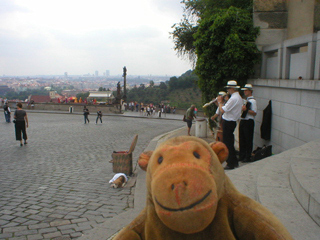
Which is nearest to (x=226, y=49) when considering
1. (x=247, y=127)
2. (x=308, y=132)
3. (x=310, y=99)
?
(x=247, y=127)

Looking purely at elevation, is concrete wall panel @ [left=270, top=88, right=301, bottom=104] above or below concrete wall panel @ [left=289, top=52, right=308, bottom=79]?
below

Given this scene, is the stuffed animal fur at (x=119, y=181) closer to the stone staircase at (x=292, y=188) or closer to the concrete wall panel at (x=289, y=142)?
the stone staircase at (x=292, y=188)

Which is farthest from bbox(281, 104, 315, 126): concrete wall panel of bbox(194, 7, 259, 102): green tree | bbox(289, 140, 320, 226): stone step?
bbox(194, 7, 259, 102): green tree

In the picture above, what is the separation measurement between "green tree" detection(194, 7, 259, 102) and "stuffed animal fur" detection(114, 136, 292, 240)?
8.41 meters

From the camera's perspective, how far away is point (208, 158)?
6.85 ft

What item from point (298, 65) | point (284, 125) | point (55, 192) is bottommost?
point (55, 192)

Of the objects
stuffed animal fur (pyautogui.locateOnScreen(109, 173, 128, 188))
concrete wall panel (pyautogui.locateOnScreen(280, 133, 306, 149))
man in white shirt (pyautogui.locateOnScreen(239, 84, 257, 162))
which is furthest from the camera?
man in white shirt (pyautogui.locateOnScreen(239, 84, 257, 162))

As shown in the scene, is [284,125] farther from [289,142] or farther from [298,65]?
[298,65]

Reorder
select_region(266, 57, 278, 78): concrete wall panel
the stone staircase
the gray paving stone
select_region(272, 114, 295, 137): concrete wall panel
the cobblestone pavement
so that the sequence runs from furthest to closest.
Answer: select_region(266, 57, 278, 78): concrete wall panel → select_region(272, 114, 295, 137): concrete wall panel → the cobblestone pavement → the gray paving stone → the stone staircase

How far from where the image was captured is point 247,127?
7781 mm

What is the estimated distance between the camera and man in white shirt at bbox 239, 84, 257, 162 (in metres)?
7.60

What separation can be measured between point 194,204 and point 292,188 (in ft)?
10.2

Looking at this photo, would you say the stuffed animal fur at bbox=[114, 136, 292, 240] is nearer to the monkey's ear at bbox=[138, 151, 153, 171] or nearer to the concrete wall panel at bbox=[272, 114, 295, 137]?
the monkey's ear at bbox=[138, 151, 153, 171]

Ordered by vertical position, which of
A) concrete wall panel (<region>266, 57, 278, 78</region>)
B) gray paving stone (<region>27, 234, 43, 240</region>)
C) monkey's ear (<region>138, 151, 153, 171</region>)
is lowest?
gray paving stone (<region>27, 234, 43, 240</region>)
